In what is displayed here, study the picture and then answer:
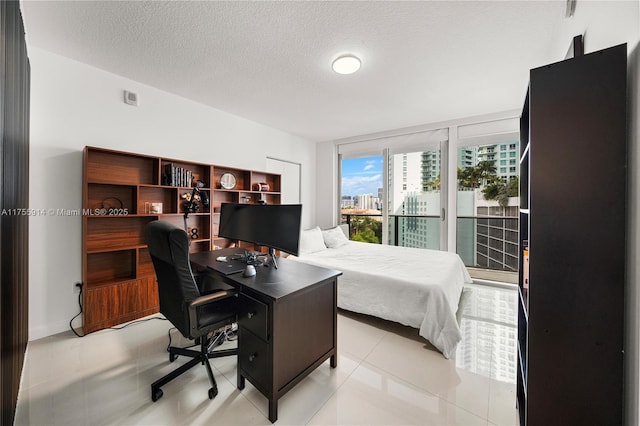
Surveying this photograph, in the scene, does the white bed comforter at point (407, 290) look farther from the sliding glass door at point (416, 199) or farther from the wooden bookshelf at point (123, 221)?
the wooden bookshelf at point (123, 221)

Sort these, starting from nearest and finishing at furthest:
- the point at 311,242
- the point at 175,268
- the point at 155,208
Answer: the point at 175,268 < the point at 155,208 < the point at 311,242

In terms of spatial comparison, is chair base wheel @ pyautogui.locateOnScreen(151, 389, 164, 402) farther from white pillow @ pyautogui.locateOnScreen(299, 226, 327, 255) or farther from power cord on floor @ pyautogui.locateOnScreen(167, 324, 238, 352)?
white pillow @ pyautogui.locateOnScreen(299, 226, 327, 255)

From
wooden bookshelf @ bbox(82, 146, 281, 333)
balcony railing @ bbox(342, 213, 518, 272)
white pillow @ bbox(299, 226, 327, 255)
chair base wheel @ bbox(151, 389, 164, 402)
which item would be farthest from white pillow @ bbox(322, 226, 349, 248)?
chair base wheel @ bbox(151, 389, 164, 402)

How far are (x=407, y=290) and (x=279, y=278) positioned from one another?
1.29 m

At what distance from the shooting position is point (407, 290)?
233 centimetres

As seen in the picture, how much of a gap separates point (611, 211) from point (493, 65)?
2.36 meters

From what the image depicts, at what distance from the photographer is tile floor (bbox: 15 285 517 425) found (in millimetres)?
1471

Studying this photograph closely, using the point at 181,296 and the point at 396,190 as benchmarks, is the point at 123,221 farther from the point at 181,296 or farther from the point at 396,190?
the point at 396,190

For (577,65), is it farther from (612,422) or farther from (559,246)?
(612,422)

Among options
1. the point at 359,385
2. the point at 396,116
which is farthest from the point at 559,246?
the point at 396,116

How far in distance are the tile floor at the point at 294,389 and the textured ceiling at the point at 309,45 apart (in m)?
2.64

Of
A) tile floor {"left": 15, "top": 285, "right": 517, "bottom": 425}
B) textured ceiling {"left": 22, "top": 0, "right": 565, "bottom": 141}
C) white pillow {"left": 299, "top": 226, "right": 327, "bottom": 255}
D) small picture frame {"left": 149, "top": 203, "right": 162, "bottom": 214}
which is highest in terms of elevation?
textured ceiling {"left": 22, "top": 0, "right": 565, "bottom": 141}

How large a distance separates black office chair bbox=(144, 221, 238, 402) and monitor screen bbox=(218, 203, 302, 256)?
1.63ft

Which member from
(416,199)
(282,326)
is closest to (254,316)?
(282,326)
